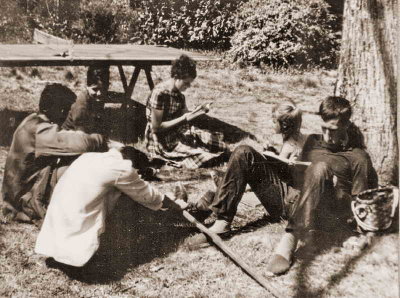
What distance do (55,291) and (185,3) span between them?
1026cm

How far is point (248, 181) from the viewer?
3.57 m

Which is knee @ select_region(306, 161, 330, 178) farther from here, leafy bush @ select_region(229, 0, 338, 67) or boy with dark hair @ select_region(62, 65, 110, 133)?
leafy bush @ select_region(229, 0, 338, 67)

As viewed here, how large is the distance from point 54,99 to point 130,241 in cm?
122

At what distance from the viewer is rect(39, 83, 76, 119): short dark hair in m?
3.62

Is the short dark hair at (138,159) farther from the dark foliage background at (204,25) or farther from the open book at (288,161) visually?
the dark foliage background at (204,25)

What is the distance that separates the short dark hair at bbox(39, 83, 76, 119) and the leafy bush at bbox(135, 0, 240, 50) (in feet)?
26.3

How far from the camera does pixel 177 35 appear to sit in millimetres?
12391

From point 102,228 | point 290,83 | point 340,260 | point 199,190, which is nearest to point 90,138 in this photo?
point 102,228

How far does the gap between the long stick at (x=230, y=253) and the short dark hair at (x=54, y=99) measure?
4.19 feet

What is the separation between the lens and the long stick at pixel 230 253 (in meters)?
3.04

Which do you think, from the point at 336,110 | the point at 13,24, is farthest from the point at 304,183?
the point at 13,24

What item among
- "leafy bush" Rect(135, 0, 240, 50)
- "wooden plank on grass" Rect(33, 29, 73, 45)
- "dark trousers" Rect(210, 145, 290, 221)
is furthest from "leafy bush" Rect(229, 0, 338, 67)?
"dark trousers" Rect(210, 145, 290, 221)

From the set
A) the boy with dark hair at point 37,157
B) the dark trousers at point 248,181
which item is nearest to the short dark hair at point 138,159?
the boy with dark hair at point 37,157

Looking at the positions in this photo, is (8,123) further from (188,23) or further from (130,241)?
(188,23)
